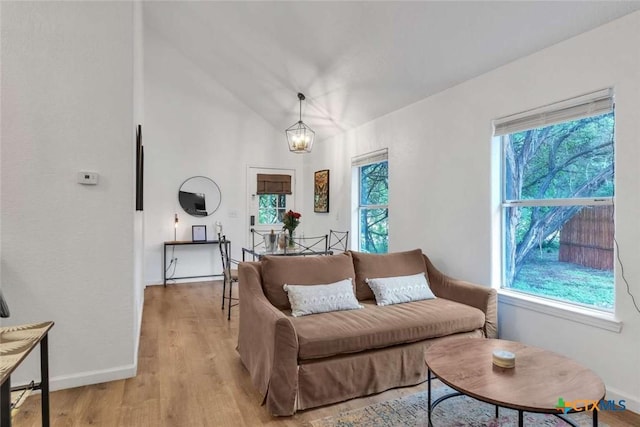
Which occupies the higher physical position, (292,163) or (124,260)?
(292,163)

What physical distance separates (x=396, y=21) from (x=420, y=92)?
935mm

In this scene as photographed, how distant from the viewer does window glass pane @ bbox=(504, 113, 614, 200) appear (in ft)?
8.06

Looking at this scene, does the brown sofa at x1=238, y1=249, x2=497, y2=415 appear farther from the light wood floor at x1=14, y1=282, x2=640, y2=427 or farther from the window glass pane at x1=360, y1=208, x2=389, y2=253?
the window glass pane at x1=360, y1=208, x2=389, y2=253

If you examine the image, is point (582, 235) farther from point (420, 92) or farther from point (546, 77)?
point (420, 92)

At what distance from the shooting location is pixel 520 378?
1.66m

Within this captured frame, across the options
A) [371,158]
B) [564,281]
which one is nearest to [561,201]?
[564,281]

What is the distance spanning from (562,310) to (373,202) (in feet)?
9.30

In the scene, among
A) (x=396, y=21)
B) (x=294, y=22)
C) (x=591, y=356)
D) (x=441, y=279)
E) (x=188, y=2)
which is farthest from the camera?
(x=188, y=2)

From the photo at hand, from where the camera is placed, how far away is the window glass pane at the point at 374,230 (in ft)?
15.8

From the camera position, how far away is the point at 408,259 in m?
3.37

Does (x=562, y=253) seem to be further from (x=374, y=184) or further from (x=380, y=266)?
(x=374, y=184)

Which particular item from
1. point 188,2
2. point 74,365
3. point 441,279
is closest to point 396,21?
point 441,279

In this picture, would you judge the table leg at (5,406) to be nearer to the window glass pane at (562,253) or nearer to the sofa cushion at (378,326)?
the sofa cushion at (378,326)

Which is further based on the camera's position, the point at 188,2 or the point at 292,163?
the point at 292,163
